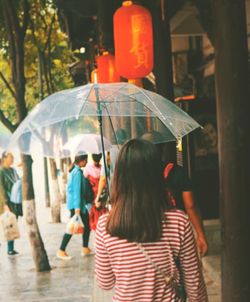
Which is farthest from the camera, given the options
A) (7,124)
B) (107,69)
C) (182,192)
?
(107,69)

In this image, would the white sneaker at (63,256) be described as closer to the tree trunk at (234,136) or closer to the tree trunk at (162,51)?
the tree trunk at (162,51)

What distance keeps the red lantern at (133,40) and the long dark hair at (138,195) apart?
192 inches

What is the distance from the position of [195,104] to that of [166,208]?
6.38 metres

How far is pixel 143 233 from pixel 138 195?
198 mm

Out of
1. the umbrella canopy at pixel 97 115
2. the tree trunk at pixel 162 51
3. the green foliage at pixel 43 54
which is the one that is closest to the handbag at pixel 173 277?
the umbrella canopy at pixel 97 115

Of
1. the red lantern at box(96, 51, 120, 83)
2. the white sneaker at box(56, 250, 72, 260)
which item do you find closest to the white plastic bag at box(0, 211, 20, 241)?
the white sneaker at box(56, 250, 72, 260)

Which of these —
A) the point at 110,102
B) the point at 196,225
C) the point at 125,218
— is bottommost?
the point at 196,225

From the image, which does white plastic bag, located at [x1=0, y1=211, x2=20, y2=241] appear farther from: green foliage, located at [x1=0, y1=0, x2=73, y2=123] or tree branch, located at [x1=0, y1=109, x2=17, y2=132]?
green foliage, located at [x1=0, y1=0, x2=73, y2=123]

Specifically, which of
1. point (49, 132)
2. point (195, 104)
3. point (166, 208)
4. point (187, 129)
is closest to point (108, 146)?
point (49, 132)

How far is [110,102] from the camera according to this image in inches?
194

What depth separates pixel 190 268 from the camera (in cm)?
293

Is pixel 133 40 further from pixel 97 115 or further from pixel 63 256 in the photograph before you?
pixel 63 256

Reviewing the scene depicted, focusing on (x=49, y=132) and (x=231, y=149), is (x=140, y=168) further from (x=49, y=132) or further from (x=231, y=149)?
(x=49, y=132)

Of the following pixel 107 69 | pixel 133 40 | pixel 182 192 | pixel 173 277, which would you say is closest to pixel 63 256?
pixel 107 69
